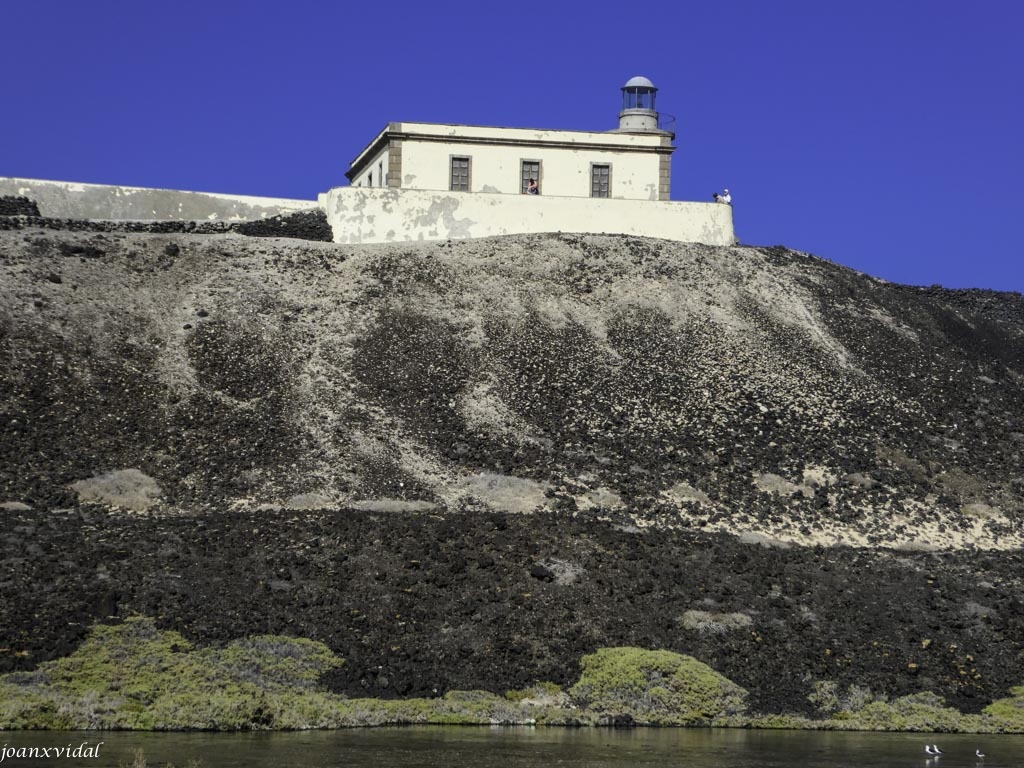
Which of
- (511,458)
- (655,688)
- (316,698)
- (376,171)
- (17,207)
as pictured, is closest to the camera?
(316,698)

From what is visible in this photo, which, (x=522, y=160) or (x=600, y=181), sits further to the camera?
(x=600, y=181)

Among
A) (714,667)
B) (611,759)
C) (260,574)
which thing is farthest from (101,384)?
(611,759)

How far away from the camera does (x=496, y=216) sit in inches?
2255

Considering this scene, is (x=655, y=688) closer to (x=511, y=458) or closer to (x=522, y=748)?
(x=522, y=748)

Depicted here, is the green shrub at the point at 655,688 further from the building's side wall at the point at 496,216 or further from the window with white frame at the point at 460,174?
the window with white frame at the point at 460,174

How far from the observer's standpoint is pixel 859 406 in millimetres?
48844

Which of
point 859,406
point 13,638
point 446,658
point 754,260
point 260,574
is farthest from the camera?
point 754,260

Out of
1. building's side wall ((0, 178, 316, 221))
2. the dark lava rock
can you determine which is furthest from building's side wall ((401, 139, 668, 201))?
the dark lava rock

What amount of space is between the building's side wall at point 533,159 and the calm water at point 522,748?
105 feet

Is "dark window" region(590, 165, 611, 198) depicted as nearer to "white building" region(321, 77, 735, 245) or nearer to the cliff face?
"white building" region(321, 77, 735, 245)

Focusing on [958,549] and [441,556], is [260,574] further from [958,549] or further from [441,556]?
[958,549]

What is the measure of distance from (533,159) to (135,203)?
15.3 meters

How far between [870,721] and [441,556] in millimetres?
10488
